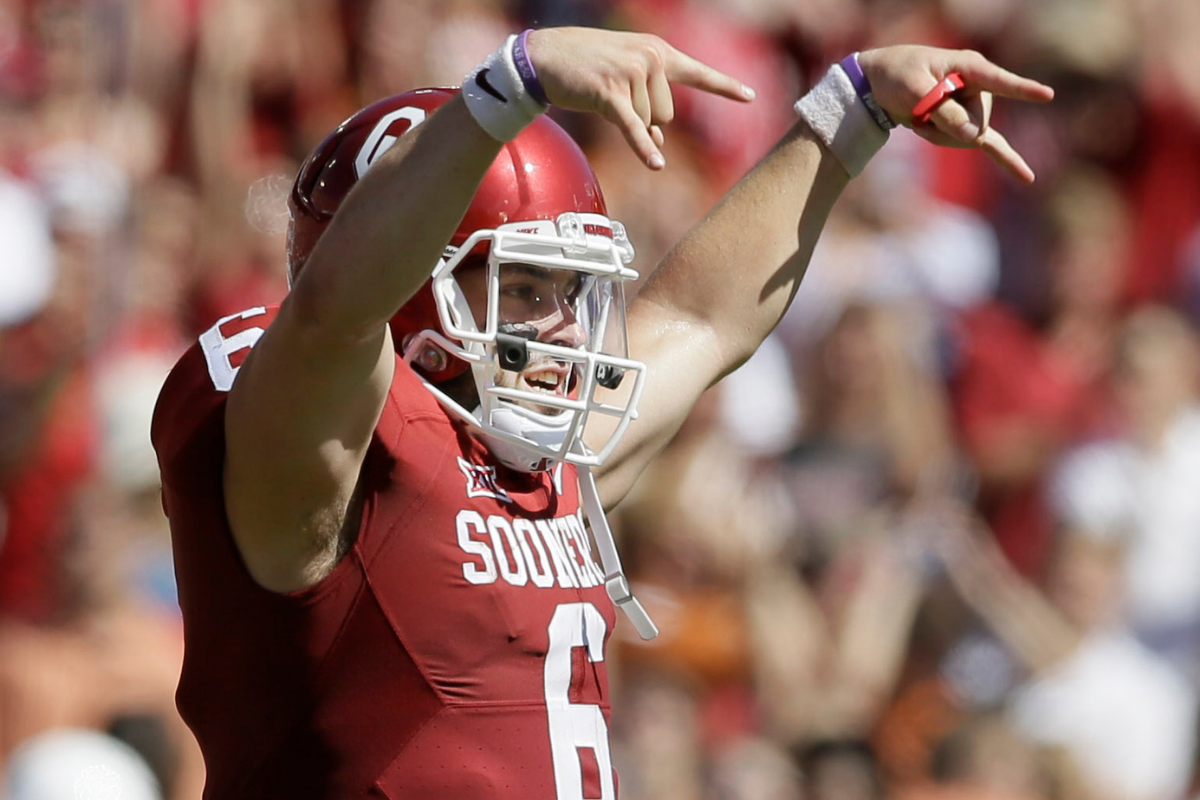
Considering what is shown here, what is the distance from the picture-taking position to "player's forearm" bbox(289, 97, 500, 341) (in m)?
2.10

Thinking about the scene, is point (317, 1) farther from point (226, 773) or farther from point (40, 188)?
point (226, 773)

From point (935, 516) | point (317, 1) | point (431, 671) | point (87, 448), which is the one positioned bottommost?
point (935, 516)

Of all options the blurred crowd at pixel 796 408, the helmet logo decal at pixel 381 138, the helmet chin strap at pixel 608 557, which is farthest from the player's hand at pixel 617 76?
the blurred crowd at pixel 796 408

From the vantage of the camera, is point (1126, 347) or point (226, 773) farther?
point (1126, 347)

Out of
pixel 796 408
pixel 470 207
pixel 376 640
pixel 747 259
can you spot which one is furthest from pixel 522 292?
pixel 796 408

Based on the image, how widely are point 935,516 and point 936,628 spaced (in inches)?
16.6

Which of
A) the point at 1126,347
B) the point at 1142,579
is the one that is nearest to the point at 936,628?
the point at 1142,579

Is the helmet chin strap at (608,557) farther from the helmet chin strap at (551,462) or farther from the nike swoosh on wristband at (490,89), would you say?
the nike swoosh on wristband at (490,89)

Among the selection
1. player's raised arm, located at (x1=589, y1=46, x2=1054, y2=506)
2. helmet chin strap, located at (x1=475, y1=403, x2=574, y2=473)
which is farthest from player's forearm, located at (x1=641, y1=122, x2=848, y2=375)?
helmet chin strap, located at (x1=475, y1=403, x2=574, y2=473)

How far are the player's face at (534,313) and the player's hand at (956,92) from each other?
71 centimetres

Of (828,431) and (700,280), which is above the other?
(700,280)

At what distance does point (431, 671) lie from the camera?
2393 millimetres

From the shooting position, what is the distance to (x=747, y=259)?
3.20 metres

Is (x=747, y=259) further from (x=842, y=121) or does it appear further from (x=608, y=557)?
(x=608, y=557)
